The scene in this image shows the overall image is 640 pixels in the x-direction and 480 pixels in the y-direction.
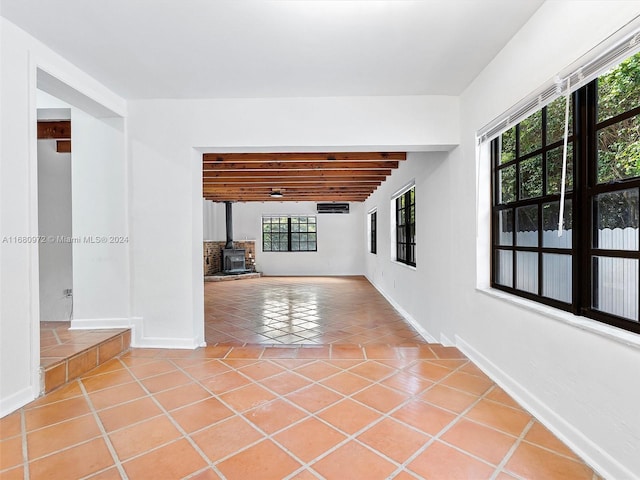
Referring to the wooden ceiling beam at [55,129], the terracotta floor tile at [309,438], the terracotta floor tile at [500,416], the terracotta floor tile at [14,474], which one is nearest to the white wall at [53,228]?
the wooden ceiling beam at [55,129]

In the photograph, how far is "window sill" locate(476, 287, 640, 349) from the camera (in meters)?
1.25

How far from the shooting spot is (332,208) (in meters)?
9.84

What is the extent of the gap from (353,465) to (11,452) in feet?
5.15

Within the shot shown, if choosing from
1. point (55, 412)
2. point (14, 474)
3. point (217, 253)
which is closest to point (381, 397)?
point (14, 474)

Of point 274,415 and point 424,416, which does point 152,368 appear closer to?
point 274,415

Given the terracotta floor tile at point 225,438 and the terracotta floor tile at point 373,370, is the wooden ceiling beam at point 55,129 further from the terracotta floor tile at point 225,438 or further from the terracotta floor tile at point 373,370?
the terracotta floor tile at point 373,370

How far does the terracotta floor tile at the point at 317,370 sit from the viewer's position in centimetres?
227

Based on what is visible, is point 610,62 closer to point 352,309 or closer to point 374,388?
point 374,388

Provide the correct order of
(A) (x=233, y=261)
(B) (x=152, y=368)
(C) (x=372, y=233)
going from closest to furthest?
(B) (x=152, y=368), (C) (x=372, y=233), (A) (x=233, y=261)

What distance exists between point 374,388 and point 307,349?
0.87 m

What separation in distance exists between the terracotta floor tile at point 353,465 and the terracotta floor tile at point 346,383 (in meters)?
0.56

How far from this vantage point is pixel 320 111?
2.85 m

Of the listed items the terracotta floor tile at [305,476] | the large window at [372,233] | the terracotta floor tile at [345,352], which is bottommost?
the terracotta floor tile at [305,476]

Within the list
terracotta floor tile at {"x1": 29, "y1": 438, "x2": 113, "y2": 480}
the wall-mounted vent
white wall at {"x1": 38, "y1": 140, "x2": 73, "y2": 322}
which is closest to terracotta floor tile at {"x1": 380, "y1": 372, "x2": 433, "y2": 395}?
terracotta floor tile at {"x1": 29, "y1": 438, "x2": 113, "y2": 480}
